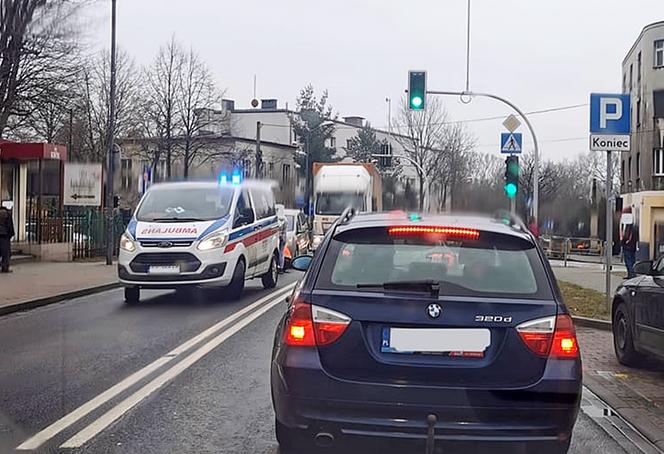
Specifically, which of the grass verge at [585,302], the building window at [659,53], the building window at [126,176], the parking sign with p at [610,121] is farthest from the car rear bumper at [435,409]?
the building window at [659,53]

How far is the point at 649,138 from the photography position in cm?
4444

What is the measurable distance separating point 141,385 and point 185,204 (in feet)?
24.8

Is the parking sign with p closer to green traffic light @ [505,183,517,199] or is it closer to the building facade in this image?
green traffic light @ [505,183,517,199]

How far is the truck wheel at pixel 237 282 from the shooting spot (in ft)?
48.7

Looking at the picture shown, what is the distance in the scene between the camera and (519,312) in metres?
4.41

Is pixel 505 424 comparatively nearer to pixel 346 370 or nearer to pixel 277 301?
pixel 346 370

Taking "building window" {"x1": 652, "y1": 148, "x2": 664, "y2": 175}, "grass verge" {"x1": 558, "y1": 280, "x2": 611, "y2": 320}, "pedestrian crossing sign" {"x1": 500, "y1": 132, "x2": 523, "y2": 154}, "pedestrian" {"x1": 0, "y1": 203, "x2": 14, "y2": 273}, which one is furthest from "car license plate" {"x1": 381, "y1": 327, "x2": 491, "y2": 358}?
"building window" {"x1": 652, "y1": 148, "x2": 664, "y2": 175}

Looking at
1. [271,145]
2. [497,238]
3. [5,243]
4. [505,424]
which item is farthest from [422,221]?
[271,145]

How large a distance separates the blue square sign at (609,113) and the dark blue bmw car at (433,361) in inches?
325

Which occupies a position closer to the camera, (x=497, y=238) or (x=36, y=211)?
(x=497, y=238)

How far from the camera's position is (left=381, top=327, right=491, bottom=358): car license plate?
436cm

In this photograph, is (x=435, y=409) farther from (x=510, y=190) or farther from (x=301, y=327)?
(x=510, y=190)

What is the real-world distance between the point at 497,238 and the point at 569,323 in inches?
25.0

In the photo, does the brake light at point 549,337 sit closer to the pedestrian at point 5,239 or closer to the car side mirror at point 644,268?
the car side mirror at point 644,268
